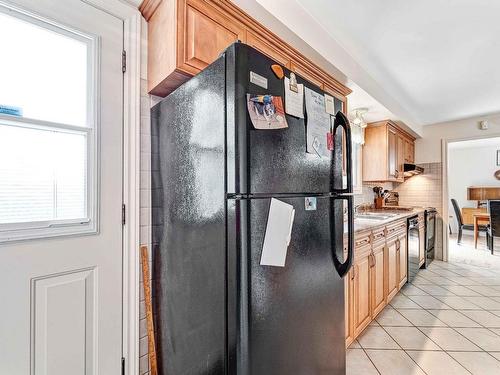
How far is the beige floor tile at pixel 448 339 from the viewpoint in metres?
2.11

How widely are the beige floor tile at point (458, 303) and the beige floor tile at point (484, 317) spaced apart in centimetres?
10

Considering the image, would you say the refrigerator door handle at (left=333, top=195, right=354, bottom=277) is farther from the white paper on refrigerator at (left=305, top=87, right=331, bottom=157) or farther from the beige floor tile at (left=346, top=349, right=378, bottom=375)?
the beige floor tile at (left=346, top=349, right=378, bottom=375)

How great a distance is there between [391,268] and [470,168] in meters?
7.17

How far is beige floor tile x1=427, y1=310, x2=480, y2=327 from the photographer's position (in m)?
2.47

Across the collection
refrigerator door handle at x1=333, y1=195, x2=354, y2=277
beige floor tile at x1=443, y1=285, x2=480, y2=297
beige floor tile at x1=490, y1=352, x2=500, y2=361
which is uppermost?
refrigerator door handle at x1=333, y1=195, x2=354, y2=277

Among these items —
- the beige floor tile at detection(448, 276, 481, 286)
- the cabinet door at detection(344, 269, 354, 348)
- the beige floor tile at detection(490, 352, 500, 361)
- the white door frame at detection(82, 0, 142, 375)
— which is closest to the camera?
the white door frame at detection(82, 0, 142, 375)

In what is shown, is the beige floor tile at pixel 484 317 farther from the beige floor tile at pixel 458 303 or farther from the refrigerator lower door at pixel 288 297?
the refrigerator lower door at pixel 288 297

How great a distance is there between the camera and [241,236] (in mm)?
808

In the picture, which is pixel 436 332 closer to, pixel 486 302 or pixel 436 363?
pixel 436 363

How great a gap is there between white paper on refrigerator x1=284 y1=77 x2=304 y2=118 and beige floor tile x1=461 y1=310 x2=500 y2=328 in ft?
9.67

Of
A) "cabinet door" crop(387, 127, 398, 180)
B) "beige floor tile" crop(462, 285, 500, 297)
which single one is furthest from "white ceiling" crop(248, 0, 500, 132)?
"beige floor tile" crop(462, 285, 500, 297)

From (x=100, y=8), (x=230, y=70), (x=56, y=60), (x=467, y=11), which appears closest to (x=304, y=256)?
(x=230, y=70)

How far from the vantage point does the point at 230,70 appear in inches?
33.0

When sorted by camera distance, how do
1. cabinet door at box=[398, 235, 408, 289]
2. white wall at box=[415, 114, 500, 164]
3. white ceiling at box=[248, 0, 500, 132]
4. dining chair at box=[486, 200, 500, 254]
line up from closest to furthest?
white ceiling at box=[248, 0, 500, 132]
cabinet door at box=[398, 235, 408, 289]
white wall at box=[415, 114, 500, 164]
dining chair at box=[486, 200, 500, 254]
